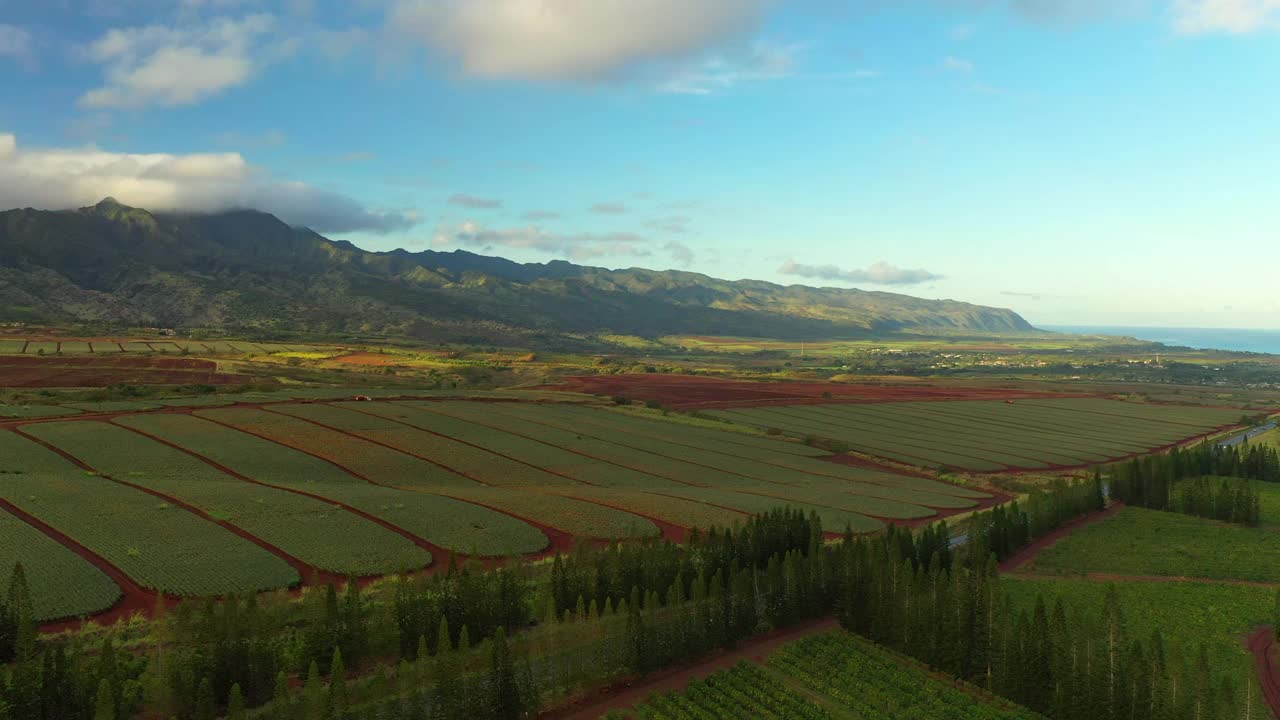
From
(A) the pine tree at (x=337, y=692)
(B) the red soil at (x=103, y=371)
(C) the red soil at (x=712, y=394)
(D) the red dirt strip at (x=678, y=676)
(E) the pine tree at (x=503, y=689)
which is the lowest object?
(D) the red dirt strip at (x=678, y=676)

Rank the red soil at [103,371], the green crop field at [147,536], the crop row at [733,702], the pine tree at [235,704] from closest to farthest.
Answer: the pine tree at [235,704]
the crop row at [733,702]
the green crop field at [147,536]
the red soil at [103,371]

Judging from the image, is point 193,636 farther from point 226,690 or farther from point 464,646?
point 464,646

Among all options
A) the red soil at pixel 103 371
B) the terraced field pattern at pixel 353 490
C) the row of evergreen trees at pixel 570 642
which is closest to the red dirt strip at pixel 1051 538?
the terraced field pattern at pixel 353 490

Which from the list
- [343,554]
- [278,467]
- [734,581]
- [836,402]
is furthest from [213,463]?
[836,402]

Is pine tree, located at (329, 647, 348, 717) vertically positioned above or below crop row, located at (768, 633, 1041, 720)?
above

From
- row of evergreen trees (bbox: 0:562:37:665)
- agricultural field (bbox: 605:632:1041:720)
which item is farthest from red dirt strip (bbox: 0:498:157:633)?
agricultural field (bbox: 605:632:1041:720)

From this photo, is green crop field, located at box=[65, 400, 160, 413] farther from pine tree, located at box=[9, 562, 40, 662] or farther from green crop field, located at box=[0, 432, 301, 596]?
pine tree, located at box=[9, 562, 40, 662]

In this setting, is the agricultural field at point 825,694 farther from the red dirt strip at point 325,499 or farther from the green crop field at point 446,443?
the green crop field at point 446,443

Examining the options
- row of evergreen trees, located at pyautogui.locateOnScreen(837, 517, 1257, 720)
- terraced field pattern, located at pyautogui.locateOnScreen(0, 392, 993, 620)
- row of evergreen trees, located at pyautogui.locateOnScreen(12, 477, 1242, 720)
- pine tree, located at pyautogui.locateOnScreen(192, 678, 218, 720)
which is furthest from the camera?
terraced field pattern, located at pyautogui.locateOnScreen(0, 392, 993, 620)
